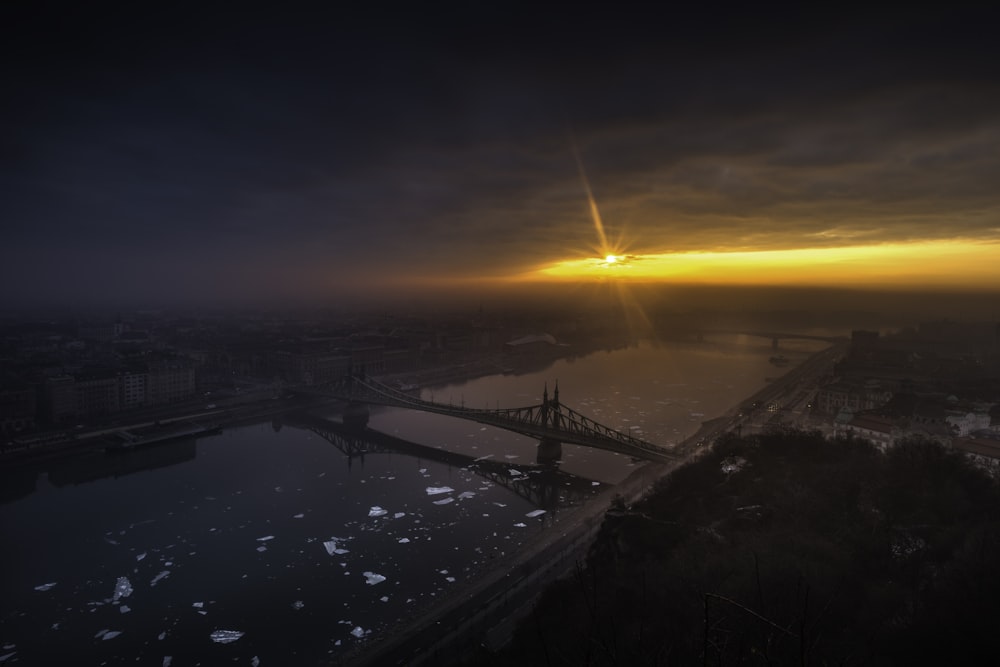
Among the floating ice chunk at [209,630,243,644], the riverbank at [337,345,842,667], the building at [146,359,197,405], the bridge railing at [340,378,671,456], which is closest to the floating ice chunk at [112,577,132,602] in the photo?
the floating ice chunk at [209,630,243,644]

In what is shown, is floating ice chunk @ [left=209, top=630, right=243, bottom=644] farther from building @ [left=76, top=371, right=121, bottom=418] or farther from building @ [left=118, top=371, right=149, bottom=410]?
building @ [left=118, top=371, right=149, bottom=410]

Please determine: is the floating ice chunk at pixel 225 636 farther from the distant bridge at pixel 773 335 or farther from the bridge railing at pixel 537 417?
the distant bridge at pixel 773 335

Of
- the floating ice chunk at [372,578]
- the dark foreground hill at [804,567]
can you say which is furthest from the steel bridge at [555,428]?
the floating ice chunk at [372,578]

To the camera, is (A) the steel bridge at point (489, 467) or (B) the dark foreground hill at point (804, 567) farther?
(A) the steel bridge at point (489, 467)

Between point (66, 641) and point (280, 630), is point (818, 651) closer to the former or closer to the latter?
point (280, 630)

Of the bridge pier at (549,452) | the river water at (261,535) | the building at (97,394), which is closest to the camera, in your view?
the river water at (261,535)
